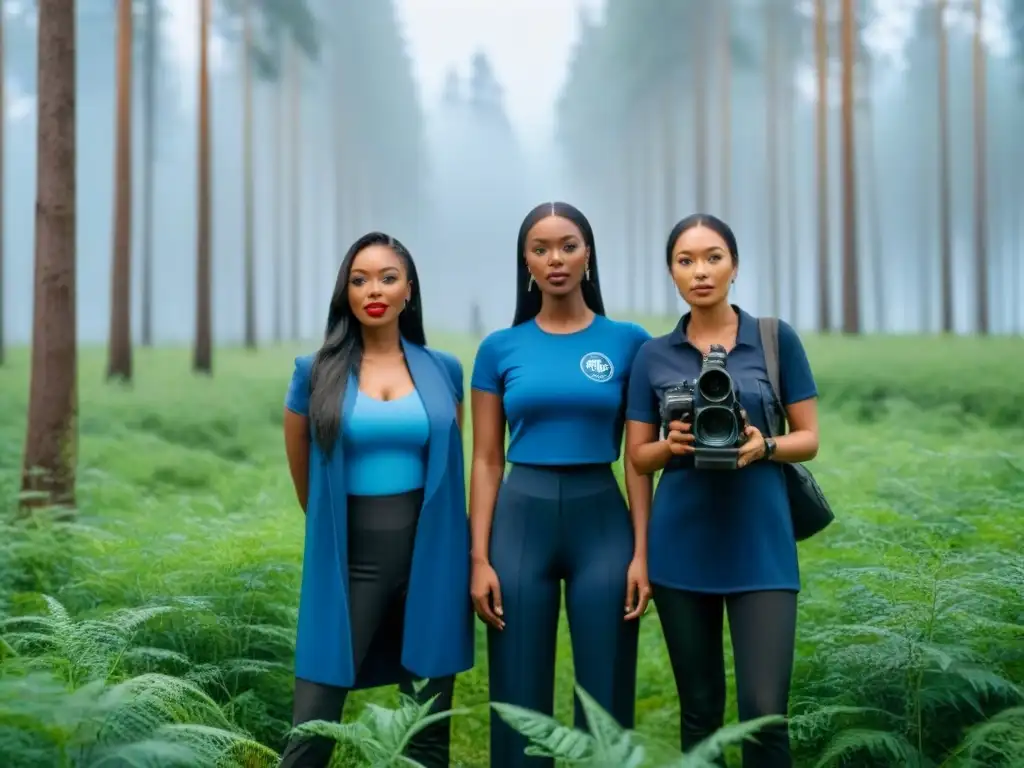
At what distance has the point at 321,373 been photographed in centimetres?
353

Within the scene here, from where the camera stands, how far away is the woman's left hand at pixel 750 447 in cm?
296

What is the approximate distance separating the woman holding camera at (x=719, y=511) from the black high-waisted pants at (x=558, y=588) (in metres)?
0.16

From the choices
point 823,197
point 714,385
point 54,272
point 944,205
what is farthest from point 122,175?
point 944,205

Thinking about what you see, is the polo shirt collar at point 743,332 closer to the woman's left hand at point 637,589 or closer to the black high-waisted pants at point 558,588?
the black high-waisted pants at point 558,588

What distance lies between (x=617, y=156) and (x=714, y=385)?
3950 centimetres

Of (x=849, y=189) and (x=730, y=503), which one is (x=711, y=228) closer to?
(x=730, y=503)

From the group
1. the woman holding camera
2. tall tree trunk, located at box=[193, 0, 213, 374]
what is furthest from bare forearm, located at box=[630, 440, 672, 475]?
tall tree trunk, located at box=[193, 0, 213, 374]

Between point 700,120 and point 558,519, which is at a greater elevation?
point 700,120

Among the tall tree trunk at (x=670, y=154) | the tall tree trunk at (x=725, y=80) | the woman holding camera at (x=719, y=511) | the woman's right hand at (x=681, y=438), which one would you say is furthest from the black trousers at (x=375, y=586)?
the tall tree trunk at (x=670, y=154)

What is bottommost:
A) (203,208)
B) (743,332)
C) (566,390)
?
(566,390)

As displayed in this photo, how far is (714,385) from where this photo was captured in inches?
116

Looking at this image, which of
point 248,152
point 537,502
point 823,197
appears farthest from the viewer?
point 248,152

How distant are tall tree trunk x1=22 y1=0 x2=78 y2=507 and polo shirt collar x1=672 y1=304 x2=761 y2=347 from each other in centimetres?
587

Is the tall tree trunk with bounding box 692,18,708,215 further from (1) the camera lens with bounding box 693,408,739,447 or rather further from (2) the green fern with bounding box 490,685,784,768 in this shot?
(2) the green fern with bounding box 490,685,784,768
